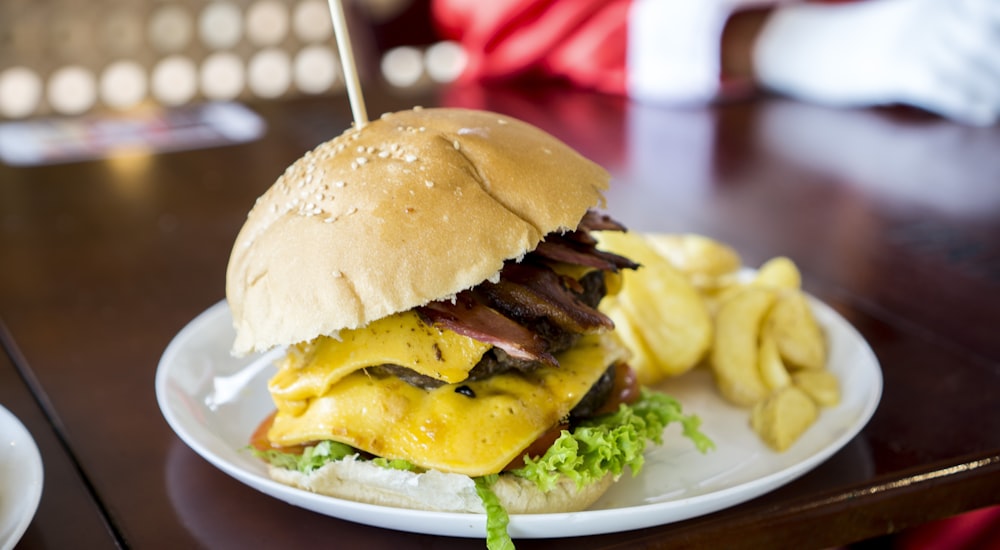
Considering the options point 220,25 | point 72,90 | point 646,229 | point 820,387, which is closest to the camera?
point 820,387

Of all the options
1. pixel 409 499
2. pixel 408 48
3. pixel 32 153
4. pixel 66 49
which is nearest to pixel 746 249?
pixel 409 499

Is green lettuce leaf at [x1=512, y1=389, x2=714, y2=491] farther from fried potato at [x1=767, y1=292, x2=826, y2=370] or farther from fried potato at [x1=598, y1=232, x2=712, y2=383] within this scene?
fried potato at [x1=767, y1=292, x2=826, y2=370]

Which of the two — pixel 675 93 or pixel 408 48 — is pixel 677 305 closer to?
pixel 675 93

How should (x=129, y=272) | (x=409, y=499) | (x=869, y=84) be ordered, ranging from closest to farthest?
(x=409, y=499) < (x=129, y=272) < (x=869, y=84)

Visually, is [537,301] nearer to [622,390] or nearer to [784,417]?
[622,390]

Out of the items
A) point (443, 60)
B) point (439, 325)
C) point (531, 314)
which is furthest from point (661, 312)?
point (443, 60)

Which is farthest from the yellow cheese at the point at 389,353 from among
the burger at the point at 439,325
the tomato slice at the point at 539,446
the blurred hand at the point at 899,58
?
the blurred hand at the point at 899,58

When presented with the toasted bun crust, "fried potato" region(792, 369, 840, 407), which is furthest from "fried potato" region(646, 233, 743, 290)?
the toasted bun crust
